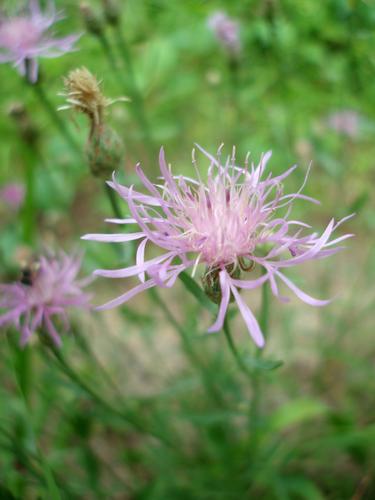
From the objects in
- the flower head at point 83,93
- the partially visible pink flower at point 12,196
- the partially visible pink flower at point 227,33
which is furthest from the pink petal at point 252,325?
the partially visible pink flower at point 12,196

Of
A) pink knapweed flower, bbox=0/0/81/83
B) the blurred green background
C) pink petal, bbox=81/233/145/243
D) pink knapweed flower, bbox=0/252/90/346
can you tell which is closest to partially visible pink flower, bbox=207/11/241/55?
the blurred green background

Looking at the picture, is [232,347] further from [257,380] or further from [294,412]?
[294,412]

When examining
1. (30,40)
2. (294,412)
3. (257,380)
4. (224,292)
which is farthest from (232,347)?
(30,40)

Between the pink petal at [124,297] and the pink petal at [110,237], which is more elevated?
the pink petal at [110,237]

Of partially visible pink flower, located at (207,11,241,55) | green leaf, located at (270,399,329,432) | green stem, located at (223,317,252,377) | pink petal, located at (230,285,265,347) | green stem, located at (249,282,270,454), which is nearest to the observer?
pink petal, located at (230,285,265,347)

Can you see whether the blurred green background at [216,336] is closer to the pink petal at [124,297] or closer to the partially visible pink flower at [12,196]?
the partially visible pink flower at [12,196]

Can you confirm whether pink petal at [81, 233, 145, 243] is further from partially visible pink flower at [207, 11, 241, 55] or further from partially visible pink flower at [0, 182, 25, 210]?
partially visible pink flower at [0, 182, 25, 210]

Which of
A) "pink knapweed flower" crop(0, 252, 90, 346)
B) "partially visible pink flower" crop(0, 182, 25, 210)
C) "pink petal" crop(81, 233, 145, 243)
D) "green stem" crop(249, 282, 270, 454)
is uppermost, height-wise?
"partially visible pink flower" crop(0, 182, 25, 210)
